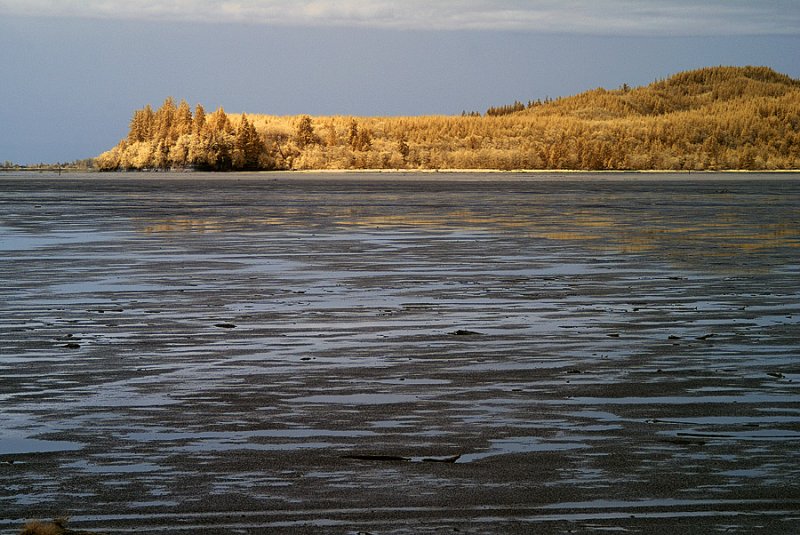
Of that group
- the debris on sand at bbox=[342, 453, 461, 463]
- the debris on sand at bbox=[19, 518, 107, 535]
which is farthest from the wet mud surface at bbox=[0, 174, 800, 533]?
the debris on sand at bbox=[19, 518, 107, 535]

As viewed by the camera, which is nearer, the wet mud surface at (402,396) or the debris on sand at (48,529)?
the debris on sand at (48,529)

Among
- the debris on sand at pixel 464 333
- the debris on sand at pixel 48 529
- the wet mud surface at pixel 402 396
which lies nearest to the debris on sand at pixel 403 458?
the wet mud surface at pixel 402 396

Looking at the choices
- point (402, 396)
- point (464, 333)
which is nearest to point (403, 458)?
point (402, 396)

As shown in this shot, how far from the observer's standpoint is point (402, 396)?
9906mm

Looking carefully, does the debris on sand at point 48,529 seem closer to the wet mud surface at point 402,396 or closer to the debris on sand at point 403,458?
the wet mud surface at point 402,396

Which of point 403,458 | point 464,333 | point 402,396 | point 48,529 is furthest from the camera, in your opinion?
point 464,333

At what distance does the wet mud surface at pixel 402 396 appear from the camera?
269 inches

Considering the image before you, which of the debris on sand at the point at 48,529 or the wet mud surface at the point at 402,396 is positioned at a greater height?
the debris on sand at the point at 48,529

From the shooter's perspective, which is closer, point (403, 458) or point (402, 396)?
point (403, 458)

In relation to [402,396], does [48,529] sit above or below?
above

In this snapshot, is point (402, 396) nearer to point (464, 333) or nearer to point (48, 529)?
point (464, 333)

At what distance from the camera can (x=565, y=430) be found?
864 cm

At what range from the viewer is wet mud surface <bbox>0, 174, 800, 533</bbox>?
22.4ft

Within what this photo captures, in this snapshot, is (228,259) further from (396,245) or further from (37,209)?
(37,209)
